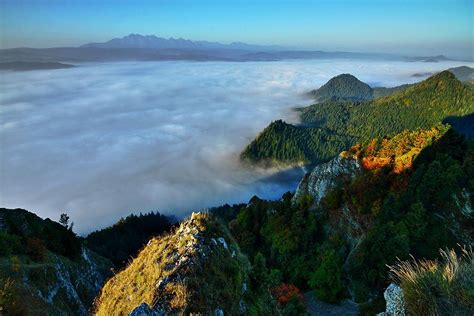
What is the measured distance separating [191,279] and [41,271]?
18358 millimetres

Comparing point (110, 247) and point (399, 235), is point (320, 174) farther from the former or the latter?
point (110, 247)

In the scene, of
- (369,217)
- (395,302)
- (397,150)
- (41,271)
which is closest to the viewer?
(395,302)

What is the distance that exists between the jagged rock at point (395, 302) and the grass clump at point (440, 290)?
115 cm

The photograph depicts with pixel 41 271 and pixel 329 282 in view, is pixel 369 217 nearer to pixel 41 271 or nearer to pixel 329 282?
pixel 329 282

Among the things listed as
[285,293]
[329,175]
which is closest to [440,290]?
[285,293]

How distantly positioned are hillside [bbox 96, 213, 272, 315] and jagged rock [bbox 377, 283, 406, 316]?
14.9 ft

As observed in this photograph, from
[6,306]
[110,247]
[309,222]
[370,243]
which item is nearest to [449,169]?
[370,243]

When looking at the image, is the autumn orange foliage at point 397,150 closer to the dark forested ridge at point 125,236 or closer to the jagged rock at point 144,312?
the jagged rock at point 144,312

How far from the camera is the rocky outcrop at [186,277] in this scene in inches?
418

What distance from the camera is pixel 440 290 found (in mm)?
9062

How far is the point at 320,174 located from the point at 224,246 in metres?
49.8

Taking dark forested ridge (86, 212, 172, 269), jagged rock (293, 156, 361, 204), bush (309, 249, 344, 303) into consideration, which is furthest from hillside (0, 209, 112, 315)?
dark forested ridge (86, 212, 172, 269)

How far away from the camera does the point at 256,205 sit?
7131cm

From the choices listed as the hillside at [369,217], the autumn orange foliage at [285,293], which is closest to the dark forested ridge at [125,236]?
the hillside at [369,217]
